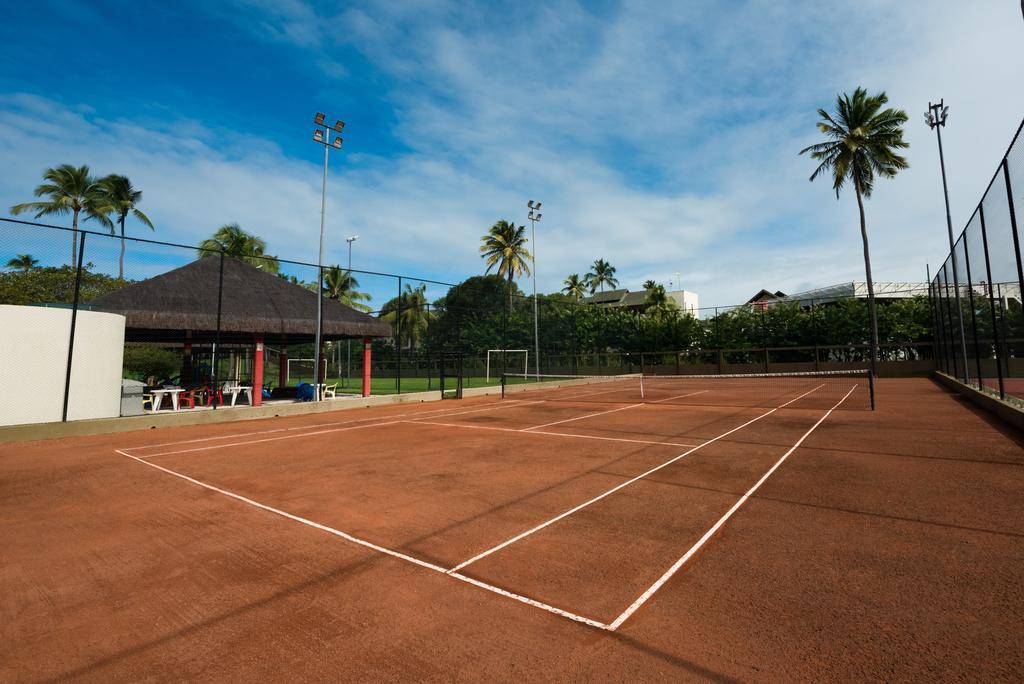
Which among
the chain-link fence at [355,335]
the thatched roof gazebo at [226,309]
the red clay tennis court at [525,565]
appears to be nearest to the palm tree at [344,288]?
the chain-link fence at [355,335]

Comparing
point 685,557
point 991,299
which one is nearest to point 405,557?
point 685,557

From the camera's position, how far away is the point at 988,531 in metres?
4.19

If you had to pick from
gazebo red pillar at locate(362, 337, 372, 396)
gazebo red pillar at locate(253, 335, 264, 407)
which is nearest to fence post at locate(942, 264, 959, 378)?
gazebo red pillar at locate(362, 337, 372, 396)

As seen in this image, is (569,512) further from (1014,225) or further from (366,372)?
(366,372)

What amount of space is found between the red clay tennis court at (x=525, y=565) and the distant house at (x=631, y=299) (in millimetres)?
59789

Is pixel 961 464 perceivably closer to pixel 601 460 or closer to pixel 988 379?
pixel 601 460

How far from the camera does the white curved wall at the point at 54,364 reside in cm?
1010

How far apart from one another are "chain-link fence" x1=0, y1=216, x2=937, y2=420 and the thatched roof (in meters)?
0.05

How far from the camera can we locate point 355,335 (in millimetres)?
19609

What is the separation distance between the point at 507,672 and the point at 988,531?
15.2ft

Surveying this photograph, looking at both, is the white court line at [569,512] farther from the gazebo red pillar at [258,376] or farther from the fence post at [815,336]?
the fence post at [815,336]

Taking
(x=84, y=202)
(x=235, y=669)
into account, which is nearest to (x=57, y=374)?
(x=235, y=669)

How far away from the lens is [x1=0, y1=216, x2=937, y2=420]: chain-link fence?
1384 centimetres

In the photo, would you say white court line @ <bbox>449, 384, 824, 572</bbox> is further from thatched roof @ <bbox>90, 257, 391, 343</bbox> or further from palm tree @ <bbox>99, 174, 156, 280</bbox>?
palm tree @ <bbox>99, 174, 156, 280</bbox>
